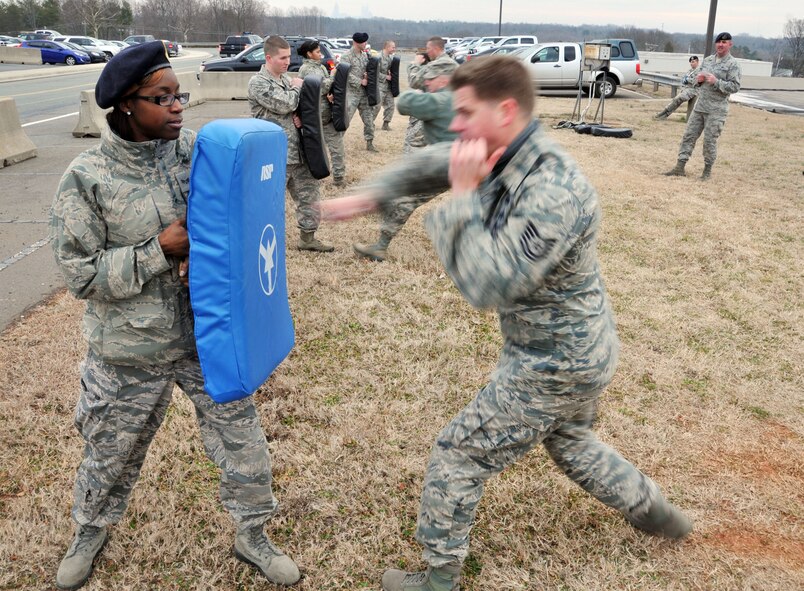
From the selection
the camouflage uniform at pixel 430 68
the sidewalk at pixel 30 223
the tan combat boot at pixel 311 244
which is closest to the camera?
the sidewalk at pixel 30 223

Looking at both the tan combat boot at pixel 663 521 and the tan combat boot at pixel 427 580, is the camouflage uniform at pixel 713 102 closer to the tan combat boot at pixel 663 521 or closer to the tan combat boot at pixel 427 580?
the tan combat boot at pixel 663 521

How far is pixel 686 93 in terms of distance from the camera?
12297 millimetres

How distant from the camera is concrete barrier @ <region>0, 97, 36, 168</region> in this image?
939 centimetres

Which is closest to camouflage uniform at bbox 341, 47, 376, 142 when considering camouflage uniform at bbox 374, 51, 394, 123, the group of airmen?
camouflage uniform at bbox 374, 51, 394, 123

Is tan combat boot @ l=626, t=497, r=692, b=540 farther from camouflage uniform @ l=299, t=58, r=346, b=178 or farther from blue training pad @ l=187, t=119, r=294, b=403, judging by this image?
camouflage uniform @ l=299, t=58, r=346, b=178

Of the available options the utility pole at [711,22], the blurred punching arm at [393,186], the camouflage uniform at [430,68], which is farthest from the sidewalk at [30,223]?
the utility pole at [711,22]

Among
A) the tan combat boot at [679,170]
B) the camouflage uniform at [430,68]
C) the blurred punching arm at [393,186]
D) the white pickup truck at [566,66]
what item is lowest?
the tan combat boot at [679,170]

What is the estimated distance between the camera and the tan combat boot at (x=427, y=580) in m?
2.31

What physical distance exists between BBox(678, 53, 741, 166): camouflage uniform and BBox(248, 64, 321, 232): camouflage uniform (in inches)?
259

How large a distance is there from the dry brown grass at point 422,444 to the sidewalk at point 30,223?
1.22 feet

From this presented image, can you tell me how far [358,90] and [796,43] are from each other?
74.1 metres

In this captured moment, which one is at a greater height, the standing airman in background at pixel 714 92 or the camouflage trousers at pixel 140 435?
the standing airman in background at pixel 714 92

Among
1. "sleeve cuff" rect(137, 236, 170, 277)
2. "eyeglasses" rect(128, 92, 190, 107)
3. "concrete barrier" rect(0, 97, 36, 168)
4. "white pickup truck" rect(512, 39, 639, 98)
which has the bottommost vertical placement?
"concrete barrier" rect(0, 97, 36, 168)

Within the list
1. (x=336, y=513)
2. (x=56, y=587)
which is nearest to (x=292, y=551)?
(x=336, y=513)
